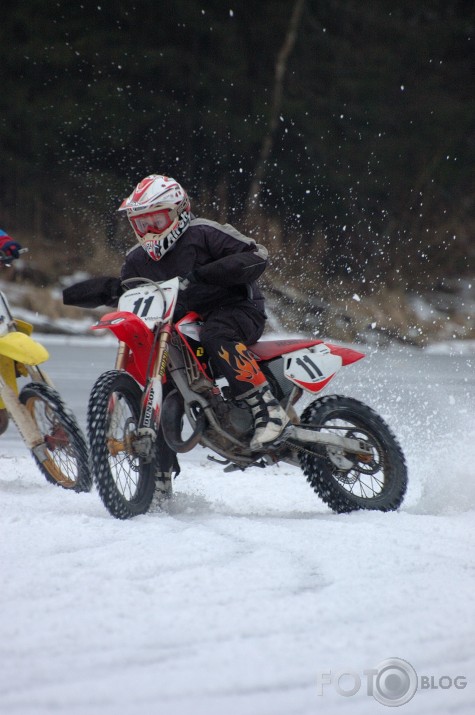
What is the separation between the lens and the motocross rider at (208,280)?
179 inches

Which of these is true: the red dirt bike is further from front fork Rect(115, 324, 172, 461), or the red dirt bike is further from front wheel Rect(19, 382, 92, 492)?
front wheel Rect(19, 382, 92, 492)

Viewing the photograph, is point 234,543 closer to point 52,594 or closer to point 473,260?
point 52,594

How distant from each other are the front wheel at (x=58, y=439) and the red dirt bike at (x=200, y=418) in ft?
1.15

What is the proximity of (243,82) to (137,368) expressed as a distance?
66.5ft

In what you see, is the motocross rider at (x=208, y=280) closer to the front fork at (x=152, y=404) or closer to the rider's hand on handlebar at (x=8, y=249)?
the front fork at (x=152, y=404)

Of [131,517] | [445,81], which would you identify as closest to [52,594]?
[131,517]

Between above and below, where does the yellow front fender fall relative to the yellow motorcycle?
above

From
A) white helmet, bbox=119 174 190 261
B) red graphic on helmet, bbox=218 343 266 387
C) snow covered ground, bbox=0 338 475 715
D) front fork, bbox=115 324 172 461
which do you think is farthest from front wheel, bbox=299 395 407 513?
white helmet, bbox=119 174 190 261

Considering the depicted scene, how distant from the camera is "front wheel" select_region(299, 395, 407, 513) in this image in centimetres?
477

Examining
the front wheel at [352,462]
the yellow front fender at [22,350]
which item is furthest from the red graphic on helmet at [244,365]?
the yellow front fender at [22,350]

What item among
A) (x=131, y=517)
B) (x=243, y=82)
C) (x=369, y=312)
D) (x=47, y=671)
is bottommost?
(x=369, y=312)

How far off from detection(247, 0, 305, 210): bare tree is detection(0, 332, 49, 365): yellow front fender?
1749cm

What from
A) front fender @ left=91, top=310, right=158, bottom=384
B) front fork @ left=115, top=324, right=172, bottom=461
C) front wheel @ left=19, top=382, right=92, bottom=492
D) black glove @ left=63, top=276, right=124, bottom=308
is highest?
black glove @ left=63, top=276, right=124, bottom=308

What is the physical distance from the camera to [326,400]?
4.91 metres
